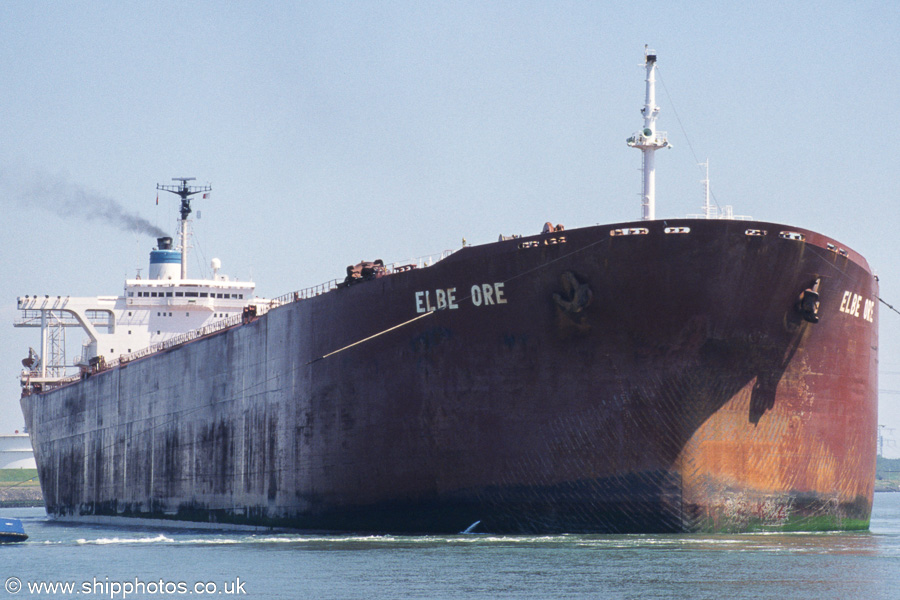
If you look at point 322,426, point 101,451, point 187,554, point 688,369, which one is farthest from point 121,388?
point 688,369

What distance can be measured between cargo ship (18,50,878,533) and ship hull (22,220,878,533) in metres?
0.04

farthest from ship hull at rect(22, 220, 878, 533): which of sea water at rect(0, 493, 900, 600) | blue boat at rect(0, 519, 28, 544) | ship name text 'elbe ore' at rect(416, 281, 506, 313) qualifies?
blue boat at rect(0, 519, 28, 544)

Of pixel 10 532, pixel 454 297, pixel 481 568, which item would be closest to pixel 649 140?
pixel 454 297

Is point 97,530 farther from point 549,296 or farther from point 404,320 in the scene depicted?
point 549,296

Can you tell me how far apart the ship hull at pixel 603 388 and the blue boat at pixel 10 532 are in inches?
286

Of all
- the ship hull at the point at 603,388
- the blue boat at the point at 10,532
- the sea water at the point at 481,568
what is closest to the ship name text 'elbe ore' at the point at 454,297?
the ship hull at the point at 603,388

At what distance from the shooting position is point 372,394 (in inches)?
1034

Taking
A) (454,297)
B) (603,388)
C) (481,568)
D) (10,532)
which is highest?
(454,297)

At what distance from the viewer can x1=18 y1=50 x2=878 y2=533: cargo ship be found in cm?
2283

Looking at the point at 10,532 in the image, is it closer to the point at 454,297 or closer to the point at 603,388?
Answer: the point at 454,297

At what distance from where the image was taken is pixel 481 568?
761 inches

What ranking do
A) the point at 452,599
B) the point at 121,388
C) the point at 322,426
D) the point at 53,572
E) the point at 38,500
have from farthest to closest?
the point at 38,500 → the point at 121,388 → the point at 322,426 → the point at 53,572 → the point at 452,599

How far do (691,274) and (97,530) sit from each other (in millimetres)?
20633

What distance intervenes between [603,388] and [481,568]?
5.22 meters
